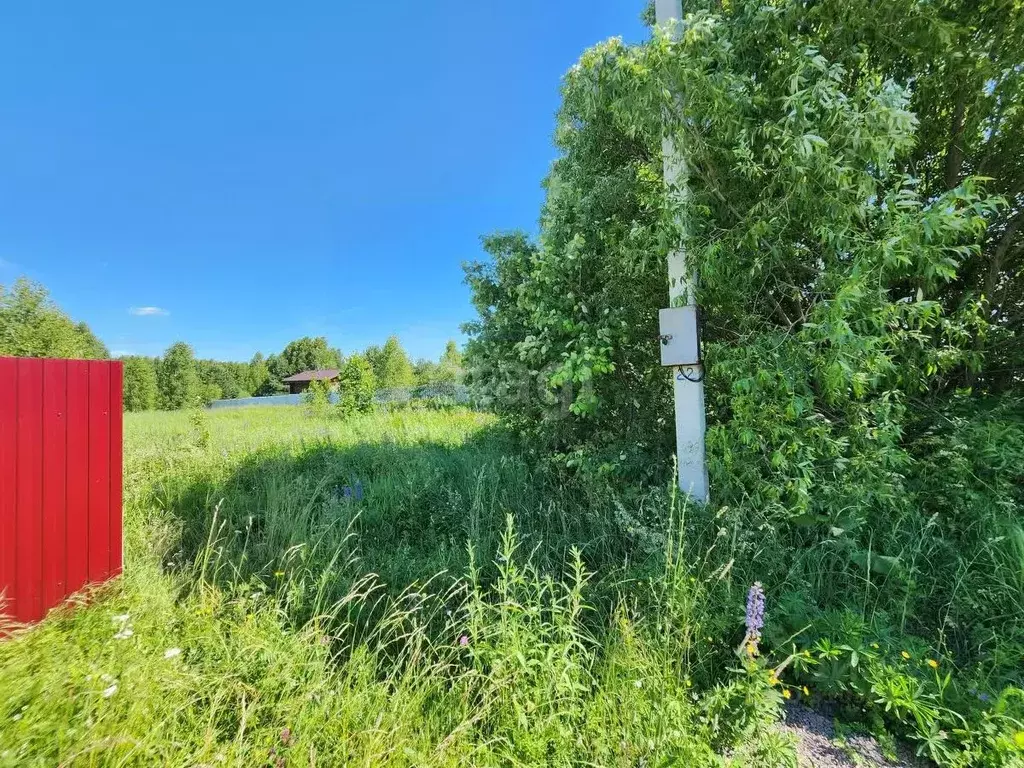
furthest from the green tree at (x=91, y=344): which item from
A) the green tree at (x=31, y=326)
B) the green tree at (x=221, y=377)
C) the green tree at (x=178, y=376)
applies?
the green tree at (x=221, y=377)

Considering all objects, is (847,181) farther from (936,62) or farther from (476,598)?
(476,598)

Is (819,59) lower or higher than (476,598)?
higher

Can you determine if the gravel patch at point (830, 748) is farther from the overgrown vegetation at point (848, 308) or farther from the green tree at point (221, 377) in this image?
the green tree at point (221, 377)

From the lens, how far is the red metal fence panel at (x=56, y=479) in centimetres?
211

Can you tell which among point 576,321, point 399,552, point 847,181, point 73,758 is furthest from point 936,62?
point 73,758

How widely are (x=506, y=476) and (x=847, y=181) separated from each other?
3.21 m

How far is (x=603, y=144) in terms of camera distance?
3793mm

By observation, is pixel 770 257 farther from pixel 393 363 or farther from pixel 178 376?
pixel 178 376

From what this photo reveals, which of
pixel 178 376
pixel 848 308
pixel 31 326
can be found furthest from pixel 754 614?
pixel 178 376

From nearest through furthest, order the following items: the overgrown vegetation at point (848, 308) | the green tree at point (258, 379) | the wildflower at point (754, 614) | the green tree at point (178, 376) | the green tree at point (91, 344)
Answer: the wildflower at point (754, 614)
the overgrown vegetation at point (848, 308)
the green tree at point (91, 344)
the green tree at point (178, 376)
the green tree at point (258, 379)

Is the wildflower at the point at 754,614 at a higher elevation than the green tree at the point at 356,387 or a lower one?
lower

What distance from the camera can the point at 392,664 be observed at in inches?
73.9

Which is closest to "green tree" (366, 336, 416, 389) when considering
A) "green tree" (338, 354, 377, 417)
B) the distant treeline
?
the distant treeline

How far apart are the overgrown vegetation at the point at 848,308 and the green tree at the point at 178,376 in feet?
138
